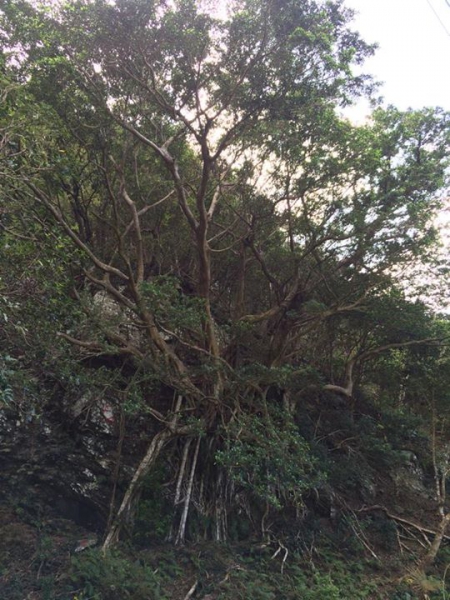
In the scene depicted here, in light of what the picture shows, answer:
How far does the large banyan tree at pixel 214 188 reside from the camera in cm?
536

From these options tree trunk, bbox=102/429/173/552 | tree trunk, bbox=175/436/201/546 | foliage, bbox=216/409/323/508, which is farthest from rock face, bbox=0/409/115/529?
foliage, bbox=216/409/323/508

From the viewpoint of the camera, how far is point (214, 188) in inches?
303

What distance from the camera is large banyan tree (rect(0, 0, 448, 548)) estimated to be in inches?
211

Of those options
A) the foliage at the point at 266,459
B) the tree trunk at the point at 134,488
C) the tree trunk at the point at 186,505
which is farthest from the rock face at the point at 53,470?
the foliage at the point at 266,459

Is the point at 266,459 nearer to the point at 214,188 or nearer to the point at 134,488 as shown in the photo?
the point at 134,488

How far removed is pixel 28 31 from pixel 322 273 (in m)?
5.70

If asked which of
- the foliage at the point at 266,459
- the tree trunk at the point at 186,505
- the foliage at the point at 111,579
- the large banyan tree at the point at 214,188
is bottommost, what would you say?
the foliage at the point at 111,579

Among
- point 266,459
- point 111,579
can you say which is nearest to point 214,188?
point 266,459

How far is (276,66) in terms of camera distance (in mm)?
5629

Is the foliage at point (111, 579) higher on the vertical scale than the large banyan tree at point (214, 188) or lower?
lower

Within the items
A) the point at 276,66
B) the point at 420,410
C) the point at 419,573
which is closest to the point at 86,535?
the point at 419,573

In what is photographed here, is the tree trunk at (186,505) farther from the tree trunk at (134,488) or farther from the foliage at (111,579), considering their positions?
the foliage at (111,579)

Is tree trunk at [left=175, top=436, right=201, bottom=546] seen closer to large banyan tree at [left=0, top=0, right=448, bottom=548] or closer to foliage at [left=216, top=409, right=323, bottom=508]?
large banyan tree at [left=0, top=0, right=448, bottom=548]

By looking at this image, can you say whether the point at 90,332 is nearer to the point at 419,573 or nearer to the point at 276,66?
the point at 276,66
